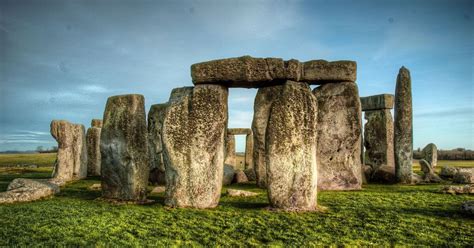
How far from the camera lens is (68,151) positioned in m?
13.9

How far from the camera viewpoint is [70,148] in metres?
14.1

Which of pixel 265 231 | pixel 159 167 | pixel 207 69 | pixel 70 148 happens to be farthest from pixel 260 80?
pixel 70 148

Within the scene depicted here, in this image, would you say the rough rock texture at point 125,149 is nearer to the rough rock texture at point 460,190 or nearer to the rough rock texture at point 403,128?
the rough rock texture at point 460,190

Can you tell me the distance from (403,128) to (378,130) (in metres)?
2.93

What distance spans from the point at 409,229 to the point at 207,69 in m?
5.00

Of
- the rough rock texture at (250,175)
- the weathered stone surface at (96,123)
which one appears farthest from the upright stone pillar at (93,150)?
the rough rock texture at (250,175)

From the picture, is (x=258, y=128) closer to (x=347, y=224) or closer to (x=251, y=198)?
(x=251, y=198)

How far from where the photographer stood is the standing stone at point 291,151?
23.0ft

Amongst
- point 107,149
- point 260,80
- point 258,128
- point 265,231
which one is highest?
point 260,80

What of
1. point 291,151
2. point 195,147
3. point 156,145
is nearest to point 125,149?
point 195,147

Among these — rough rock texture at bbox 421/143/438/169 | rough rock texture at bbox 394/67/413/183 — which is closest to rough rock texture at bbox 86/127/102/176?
rough rock texture at bbox 394/67/413/183

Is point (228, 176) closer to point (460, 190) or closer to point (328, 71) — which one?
point (328, 71)

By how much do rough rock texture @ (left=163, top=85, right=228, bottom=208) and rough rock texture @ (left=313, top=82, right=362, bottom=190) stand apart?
508 cm

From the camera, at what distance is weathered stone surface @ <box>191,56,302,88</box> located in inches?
290
